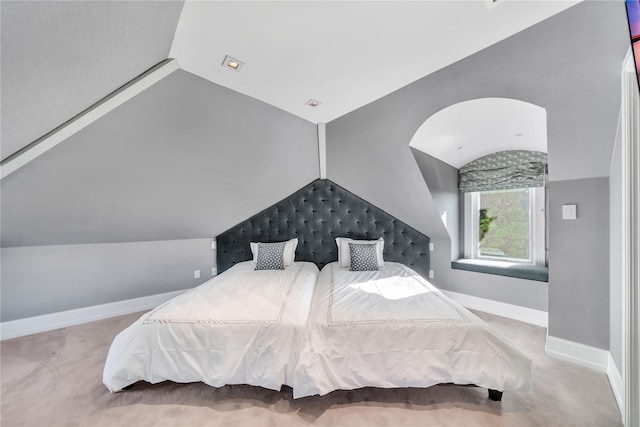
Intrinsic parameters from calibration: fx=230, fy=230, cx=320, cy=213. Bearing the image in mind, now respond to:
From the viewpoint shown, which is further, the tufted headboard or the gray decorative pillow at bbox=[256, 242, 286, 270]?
the tufted headboard

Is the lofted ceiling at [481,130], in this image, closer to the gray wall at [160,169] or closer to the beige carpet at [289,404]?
the gray wall at [160,169]

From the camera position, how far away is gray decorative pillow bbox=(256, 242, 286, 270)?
2.93 m

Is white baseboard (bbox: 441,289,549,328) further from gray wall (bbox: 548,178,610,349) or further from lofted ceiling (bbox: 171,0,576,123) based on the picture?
lofted ceiling (bbox: 171,0,576,123)

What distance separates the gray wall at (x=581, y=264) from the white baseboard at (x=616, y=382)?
15 cm

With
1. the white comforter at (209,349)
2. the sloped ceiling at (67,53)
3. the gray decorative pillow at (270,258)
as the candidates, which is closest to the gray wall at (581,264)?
the white comforter at (209,349)

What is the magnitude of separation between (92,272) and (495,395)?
13.6 ft

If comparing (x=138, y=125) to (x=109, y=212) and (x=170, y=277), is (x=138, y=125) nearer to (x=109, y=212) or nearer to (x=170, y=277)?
(x=109, y=212)

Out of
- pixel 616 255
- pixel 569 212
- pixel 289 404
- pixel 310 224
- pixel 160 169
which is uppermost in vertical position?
pixel 160 169

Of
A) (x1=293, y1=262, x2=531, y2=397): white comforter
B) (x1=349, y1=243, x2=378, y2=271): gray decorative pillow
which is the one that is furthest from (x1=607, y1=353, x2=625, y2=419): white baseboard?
(x1=349, y1=243, x2=378, y2=271): gray decorative pillow

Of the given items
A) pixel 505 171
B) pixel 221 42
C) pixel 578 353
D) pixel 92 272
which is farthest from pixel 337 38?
pixel 92 272

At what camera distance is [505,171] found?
304cm

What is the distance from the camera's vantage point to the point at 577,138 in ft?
5.62

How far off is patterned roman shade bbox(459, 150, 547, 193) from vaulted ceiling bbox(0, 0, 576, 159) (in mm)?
1969

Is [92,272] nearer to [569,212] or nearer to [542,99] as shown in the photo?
[542,99]
